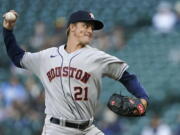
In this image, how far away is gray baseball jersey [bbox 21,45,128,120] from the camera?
11.8 feet

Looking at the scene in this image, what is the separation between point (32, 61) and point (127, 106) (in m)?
0.71

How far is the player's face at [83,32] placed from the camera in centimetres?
368

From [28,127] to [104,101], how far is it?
108 centimetres

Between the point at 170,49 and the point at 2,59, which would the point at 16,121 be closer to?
the point at 2,59

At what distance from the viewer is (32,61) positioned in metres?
3.80

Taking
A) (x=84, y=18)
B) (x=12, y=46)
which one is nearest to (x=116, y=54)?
(x=12, y=46)

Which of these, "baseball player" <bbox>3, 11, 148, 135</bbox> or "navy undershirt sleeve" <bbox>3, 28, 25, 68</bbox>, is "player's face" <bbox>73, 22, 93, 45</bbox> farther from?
"navy undershirt sleeve" <bbox>3, 28, 25, 68</bbox>

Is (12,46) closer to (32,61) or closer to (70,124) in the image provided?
(32,61)

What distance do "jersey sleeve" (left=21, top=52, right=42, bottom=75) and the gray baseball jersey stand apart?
119 mm

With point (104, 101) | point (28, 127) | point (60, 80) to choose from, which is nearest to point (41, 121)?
point (28, 127)

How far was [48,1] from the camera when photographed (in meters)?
8.46

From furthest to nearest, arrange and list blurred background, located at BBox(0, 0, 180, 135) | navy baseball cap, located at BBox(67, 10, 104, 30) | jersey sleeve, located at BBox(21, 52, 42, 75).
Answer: blurred background, located at BBox(0, 0, 180, 135)
jersey sleeve, located at BBox(21, 52, 42, 75)
navy baseball cap, located at BBox(67, 10, 104, 30)

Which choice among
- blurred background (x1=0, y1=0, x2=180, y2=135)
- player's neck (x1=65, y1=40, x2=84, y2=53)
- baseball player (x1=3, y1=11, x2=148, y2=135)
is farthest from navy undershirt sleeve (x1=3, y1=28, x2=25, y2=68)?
blurred background (x1=0, y1=0, x2=180, y2=135)

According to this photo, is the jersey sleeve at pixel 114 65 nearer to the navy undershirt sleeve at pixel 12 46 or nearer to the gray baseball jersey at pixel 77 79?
the gray baseball jersey at pixel 77 79
